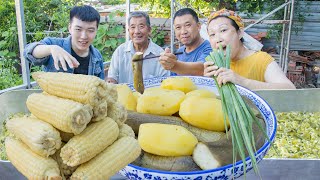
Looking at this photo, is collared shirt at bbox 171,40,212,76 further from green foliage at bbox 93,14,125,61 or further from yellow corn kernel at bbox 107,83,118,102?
green foliage at bbox 93,14,125,61

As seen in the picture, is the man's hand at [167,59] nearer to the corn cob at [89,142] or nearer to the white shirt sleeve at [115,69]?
the corn cob at [89,142]

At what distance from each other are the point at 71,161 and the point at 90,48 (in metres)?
2.56

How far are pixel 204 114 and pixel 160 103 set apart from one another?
0.66ft

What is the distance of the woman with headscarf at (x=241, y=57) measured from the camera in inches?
→ 97.2

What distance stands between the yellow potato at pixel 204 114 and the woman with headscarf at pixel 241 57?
97 cm

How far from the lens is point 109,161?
0.94 meters

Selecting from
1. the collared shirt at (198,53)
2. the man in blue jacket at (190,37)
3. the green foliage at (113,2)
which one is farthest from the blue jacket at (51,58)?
the green foliage at (113,2)

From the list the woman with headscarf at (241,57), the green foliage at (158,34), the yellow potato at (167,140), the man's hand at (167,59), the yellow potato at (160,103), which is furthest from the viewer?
the green foliage at (158,34)

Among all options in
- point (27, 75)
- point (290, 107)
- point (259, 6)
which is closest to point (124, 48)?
point (27, 75)

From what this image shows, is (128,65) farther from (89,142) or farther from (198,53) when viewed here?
(89,142)

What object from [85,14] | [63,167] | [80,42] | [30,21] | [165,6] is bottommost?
[63,167]

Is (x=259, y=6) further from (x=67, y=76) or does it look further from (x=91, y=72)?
(x=67, y=76)

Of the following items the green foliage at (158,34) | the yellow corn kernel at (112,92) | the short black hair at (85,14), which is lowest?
the yellow corn kernel at (112,92)

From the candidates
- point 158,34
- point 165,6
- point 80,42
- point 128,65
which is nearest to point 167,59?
point 80,42
